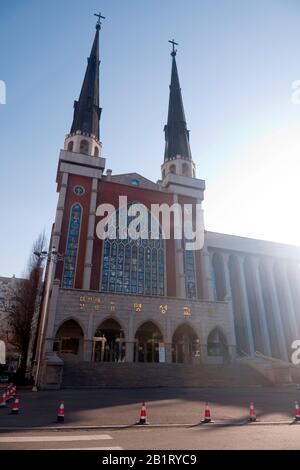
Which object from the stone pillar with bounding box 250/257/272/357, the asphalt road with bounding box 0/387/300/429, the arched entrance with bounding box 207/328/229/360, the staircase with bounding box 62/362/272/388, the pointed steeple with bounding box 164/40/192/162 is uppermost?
the pointed steeple with bounding box 164/40/192/162

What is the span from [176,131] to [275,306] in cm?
2836

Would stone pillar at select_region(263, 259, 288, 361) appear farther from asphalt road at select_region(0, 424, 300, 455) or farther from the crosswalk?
the crosswalk

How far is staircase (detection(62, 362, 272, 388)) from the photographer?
20688 mm

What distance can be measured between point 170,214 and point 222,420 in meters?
29.6

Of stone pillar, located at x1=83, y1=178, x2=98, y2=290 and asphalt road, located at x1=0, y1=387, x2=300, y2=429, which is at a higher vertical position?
stone pillar, located at x1=83, y1=178, x2=98, y2=290

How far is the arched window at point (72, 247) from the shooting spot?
31375mm

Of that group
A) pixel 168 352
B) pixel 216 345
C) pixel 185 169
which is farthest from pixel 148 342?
pixel 185 169

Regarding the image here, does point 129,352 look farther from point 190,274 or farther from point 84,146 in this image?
point 84,146

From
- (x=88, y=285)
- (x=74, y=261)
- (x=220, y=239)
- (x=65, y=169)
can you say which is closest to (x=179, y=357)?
(x=88, y=285)

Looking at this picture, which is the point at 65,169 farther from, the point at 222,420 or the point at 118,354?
the point at 222,420

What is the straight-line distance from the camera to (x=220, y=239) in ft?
147

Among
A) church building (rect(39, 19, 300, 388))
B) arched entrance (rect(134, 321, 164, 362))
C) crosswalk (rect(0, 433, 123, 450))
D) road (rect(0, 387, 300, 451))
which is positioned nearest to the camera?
crosswalk (rect(0, 433, 123, 450))

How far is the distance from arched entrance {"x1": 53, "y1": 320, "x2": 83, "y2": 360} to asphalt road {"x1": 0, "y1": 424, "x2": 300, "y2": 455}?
2249 centimetres

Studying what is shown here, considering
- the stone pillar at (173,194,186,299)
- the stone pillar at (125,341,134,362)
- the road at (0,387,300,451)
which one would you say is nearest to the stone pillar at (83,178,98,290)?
the stone pillar at (125,341,134,362)
